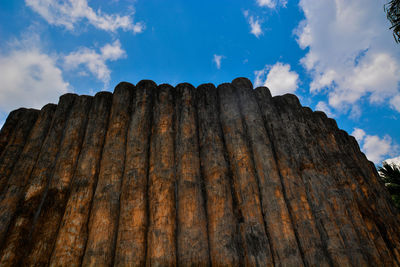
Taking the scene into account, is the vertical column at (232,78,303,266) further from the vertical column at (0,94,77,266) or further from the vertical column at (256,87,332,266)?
the vertical column at (0,94,77,266)

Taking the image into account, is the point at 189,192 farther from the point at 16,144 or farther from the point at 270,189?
the point at 16,144

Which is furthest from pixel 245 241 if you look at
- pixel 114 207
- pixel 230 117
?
pixel 230 117

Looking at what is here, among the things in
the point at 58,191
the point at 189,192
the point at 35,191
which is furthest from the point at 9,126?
the point at 189,192

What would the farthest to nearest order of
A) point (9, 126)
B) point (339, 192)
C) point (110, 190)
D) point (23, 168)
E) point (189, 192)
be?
1. point (9, 126)
2. point (23, 168)
3. point (339, 192)
4. point (110, 190)
5. point (189, 192)

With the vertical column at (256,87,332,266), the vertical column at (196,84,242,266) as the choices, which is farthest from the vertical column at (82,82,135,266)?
the vertical column at (256,87,332,266)

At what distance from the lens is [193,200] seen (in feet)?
12.5

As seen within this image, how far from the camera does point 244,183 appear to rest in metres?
4.06

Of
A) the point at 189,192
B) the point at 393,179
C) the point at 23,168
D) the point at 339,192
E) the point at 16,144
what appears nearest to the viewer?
the point at 189,192

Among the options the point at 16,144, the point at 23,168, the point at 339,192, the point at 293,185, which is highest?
the point at 16,144

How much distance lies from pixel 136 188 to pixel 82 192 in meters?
→ 0.95

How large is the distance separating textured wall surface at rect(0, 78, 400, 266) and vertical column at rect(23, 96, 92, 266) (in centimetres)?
2

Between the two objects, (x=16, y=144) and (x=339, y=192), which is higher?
(x=16, y=144)

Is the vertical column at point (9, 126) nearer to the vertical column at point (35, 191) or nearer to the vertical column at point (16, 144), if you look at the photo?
the vertical column at point (16, 144)

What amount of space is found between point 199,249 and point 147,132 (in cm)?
248
